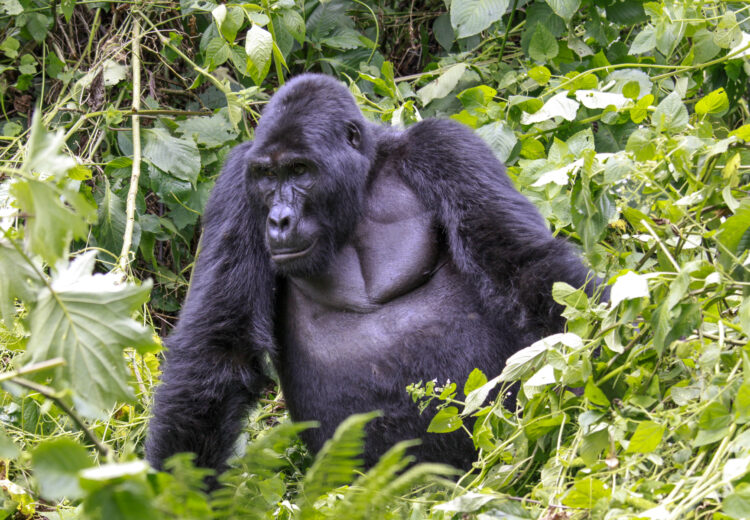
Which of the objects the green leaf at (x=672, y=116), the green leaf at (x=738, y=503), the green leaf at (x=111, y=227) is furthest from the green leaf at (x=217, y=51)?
the green leaf at (x=738, y=503)

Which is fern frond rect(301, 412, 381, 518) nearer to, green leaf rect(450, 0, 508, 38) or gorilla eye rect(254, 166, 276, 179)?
gorilla eye rect(254, 166, 276, 179)

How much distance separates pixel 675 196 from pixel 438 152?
1.24 metres

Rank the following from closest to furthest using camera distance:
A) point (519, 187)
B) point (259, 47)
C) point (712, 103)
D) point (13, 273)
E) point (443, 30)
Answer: point (13, 273) → point (712, 103) → point (519, 187) → point (259, 47) → point (443, 30)

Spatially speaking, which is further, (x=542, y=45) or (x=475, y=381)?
(x=542, y=45)

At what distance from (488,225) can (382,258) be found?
18.7 inches

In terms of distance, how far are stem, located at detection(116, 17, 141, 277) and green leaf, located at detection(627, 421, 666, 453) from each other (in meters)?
2.61

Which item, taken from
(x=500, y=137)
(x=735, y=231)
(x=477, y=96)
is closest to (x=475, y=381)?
(x=735, y=231)

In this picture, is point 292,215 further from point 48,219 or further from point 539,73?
point 48,219

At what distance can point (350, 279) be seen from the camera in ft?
11.6

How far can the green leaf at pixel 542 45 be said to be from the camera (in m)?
4.32

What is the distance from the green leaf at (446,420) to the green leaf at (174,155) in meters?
2.37

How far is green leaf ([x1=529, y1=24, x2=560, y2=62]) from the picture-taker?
4.32 metres

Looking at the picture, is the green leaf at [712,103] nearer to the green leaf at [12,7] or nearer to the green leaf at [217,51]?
the green leaf at [217,51]

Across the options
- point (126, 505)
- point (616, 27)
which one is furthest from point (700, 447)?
point (616, 27)
